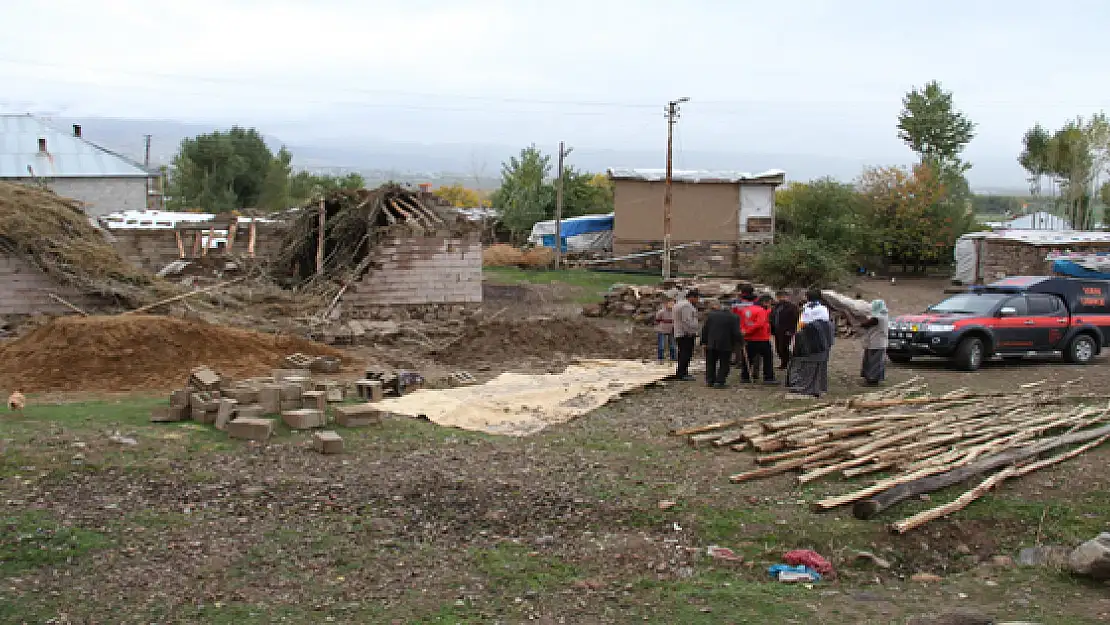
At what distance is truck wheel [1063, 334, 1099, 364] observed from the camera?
1881 cm

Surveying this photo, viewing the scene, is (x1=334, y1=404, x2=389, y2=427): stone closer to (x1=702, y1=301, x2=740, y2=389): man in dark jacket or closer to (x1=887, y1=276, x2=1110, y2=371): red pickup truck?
(x1=702, y1=301, x2=740, y2=389): man in dark jacket

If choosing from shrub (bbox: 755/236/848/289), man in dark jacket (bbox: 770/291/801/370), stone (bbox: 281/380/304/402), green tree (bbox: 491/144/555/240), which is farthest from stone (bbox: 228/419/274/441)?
green tree (bbox: 491/144/555/240)

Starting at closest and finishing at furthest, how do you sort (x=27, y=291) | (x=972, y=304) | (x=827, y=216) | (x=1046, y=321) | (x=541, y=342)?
(x=27, y=291) < (x=1046, y=321) < (x=972, y=304) < (x=541, y=342) < (x=827, y=216)

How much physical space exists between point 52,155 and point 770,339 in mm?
47979

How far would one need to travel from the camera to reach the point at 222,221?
1131 inches

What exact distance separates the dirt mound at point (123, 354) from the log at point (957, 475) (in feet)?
33.0

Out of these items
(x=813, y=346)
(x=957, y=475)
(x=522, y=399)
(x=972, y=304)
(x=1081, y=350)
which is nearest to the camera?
(x=957, y=475)

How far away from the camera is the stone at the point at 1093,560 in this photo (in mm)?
7070

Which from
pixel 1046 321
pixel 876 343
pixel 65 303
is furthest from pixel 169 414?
pixel 1046 321

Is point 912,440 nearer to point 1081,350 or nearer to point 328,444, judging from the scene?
point 328,444

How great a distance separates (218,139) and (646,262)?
1442 inches

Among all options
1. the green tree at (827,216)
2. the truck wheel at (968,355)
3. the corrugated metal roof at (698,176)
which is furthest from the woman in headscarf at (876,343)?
the corrugated metal roof at (698,176)

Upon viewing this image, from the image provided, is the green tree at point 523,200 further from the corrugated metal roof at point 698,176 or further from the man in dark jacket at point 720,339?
the man in dark jacket at point 720,339

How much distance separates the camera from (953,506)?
8648mm
